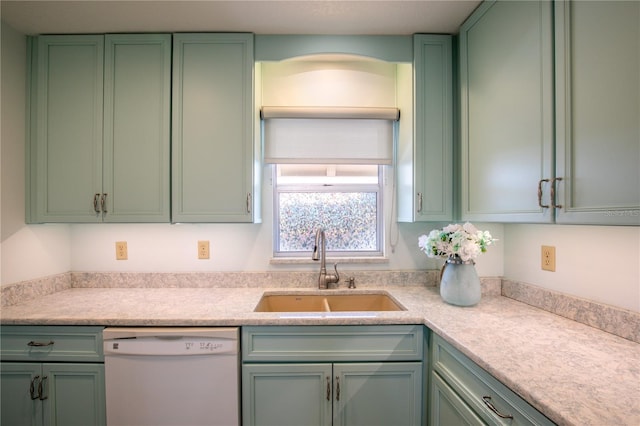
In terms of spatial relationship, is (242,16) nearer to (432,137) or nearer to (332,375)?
(432,137)

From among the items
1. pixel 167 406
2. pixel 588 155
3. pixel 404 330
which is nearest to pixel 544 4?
pixel 588 155

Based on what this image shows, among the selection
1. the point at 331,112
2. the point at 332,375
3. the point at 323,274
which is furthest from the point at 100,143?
the point at 332,375

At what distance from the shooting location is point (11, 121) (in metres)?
1.59

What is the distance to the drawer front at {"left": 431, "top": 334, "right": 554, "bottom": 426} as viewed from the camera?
0.83 m

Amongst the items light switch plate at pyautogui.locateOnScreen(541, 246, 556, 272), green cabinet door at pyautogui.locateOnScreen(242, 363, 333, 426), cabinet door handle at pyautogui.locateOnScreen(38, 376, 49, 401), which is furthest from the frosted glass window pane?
cabinet door handle at pyautogui.locateOnScreen(38, 376, 49, 401)

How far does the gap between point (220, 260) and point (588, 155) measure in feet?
6.26

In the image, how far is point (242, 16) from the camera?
157 cm

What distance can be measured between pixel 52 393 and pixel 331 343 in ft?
4.43

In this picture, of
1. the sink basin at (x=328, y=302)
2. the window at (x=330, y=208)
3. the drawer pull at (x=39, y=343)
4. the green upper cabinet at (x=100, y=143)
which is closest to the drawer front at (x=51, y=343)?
the drawer pull at (x=39, y=343)

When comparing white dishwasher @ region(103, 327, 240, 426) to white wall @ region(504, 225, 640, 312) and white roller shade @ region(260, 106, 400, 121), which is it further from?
white wall @ region(504, 225, 640, 312)

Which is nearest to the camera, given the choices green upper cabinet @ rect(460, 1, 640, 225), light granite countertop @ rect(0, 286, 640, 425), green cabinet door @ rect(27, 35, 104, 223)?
light granite countertop @ rect(0, 286, 640, 425)

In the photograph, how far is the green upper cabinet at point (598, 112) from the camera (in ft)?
2.77

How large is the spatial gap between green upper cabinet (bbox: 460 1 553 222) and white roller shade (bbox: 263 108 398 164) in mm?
608

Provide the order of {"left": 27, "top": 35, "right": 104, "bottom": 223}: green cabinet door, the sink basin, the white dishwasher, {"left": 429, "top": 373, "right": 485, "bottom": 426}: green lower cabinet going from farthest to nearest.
Result: 1. the sink basin
2. {"left": 27, "top": 35, "right": 104, "bottom": 223}: green cabinet door
3. the white dishwasher
4. {"left": 429, "top": 373, "right": 485, "bottom": 426}: green lower cabinet
